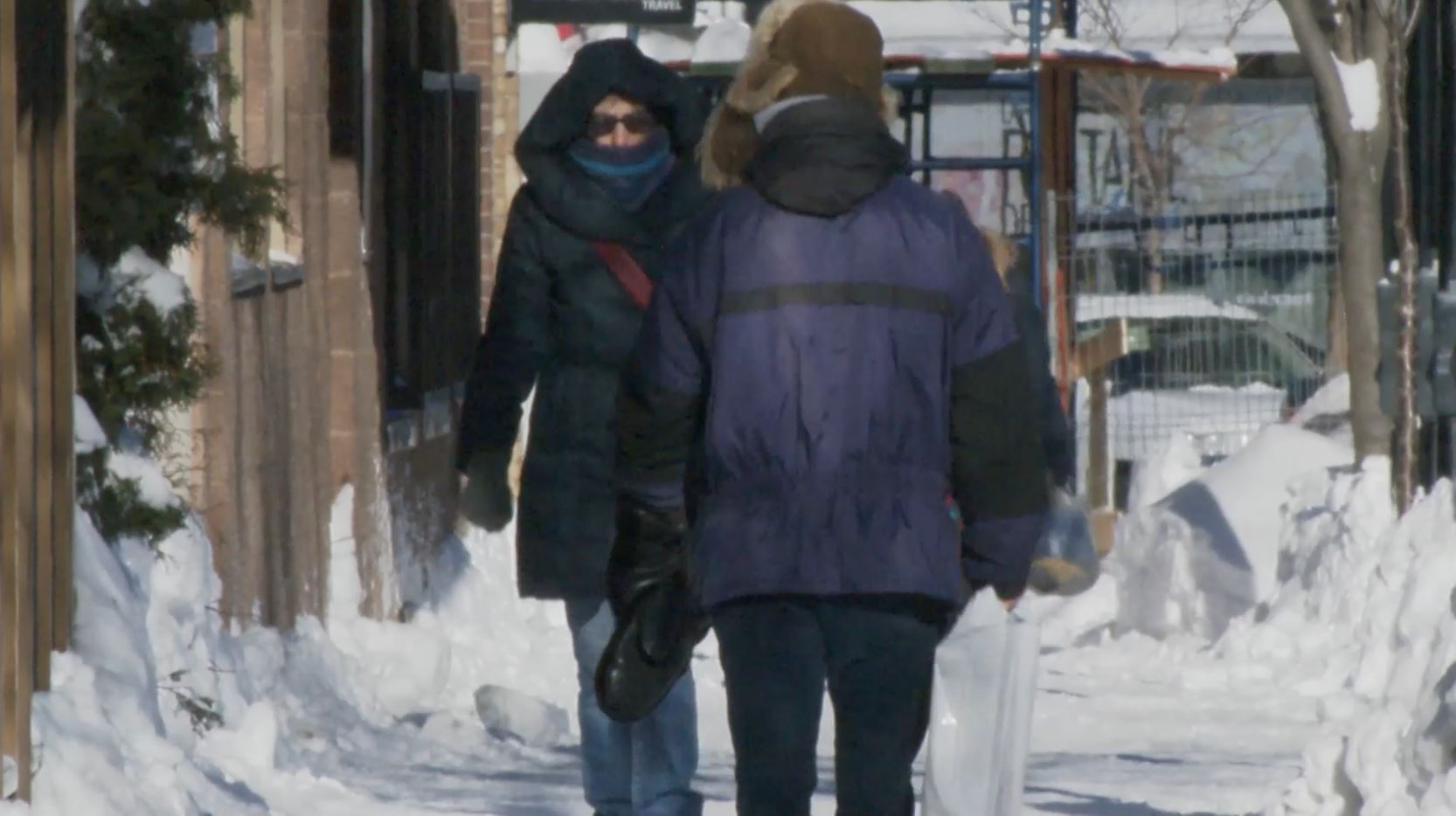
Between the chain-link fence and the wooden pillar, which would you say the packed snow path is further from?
the chain-link fence

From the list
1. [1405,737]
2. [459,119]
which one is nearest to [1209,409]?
[459,119]

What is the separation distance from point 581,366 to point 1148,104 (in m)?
31.9

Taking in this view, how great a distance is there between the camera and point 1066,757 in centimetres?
935

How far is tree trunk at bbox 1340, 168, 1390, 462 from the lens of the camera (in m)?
13.3

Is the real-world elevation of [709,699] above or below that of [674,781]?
below

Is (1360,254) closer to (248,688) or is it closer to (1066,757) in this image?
(1066,757)

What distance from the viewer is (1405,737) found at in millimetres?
6090

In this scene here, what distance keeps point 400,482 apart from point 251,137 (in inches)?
114

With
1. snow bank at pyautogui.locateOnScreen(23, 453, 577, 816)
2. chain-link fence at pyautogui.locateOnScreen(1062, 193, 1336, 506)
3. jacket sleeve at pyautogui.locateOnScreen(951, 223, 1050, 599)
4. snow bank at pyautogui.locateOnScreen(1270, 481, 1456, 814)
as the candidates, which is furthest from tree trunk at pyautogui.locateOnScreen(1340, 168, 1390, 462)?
jacket sleeve at pyautogui.locateOnScreen(951, 223, 1050, 599)

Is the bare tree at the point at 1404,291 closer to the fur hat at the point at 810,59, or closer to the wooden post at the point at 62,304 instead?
the wooden post at the point at 62,304

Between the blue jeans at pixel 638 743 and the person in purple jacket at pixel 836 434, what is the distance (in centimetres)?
149

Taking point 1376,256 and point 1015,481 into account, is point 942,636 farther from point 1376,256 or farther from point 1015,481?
point 1376,256

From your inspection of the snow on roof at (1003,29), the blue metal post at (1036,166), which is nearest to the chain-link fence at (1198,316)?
the blue metal post at (1036,166)

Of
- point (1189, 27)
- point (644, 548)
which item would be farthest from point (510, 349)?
point (1189, 27)
